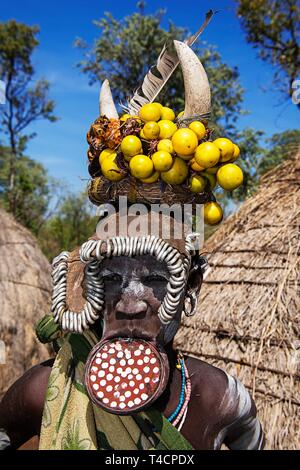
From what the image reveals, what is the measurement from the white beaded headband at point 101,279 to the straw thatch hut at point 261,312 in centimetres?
160

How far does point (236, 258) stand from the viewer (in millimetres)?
3836

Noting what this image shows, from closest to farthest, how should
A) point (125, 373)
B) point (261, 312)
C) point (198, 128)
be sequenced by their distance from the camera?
point (125, 373) < point (198, 128) < point (261, 312)

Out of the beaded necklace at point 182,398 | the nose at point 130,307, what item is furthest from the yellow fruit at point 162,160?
the beaded necklace at point 182,398

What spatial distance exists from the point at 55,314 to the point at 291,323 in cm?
187

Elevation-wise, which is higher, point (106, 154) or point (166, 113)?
point (166, 113)

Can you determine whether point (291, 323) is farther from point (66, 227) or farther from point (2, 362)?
point (66, 227)

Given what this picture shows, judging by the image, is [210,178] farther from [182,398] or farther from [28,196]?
[28,196]

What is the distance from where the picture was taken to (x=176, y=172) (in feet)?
5.83

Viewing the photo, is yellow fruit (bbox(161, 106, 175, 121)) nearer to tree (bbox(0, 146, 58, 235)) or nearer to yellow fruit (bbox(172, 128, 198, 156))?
yellow fruit (bbox(172, 128, 198, 156))

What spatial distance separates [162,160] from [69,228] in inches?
438

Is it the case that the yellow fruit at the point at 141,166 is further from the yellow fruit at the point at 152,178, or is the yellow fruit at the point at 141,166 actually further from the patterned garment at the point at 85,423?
the patterned garment at the point at 85,423

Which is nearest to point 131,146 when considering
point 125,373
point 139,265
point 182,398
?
point 139,265

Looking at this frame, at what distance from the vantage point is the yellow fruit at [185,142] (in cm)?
173
